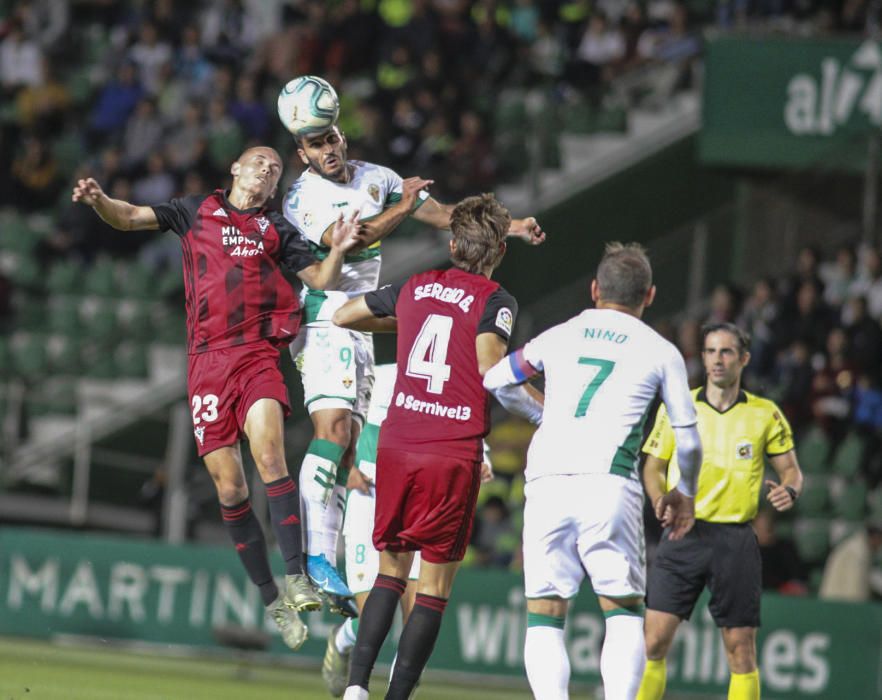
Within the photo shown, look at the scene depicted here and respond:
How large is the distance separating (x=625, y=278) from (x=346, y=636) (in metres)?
3.02

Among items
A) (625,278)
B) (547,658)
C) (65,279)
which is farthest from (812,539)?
Result: (65,279)

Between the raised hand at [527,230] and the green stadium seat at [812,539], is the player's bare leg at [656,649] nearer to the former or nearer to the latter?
the raised hand at [527,230]

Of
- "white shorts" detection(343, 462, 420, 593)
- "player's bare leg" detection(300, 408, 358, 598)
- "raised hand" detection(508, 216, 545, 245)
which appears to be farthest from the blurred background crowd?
"raised hand" detection(508, 216, 545, 245)

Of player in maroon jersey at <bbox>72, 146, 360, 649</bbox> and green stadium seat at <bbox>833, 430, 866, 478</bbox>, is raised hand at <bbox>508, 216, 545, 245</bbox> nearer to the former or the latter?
player in maroon jersey at <bbox>72, 146, 360, 649</bbox>

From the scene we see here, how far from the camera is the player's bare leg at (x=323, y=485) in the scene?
9.38 meters

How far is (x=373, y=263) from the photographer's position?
32.8 feet

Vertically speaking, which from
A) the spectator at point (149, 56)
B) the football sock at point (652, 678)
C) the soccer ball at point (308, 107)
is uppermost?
the spectator at point (149, 56)

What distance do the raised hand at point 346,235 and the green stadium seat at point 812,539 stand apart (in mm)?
7931

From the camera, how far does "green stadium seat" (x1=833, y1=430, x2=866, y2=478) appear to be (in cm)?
1609

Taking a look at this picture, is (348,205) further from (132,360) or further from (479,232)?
(132,360)

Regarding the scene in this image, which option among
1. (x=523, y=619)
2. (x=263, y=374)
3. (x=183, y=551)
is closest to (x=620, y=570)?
(x=263, y=374)

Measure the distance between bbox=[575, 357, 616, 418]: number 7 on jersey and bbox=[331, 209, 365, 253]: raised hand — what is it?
4.62 feet

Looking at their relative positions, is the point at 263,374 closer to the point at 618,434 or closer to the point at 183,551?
the point at 618,434

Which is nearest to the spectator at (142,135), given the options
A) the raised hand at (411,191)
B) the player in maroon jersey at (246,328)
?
the player in maroon jersey at (246,328)
